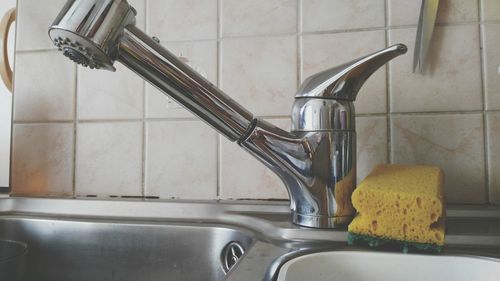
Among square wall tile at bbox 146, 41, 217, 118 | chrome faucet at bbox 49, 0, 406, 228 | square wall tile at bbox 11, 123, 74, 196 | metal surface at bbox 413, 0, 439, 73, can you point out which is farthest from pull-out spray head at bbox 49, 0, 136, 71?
metal surface at bbox 413, 0, 439, 73

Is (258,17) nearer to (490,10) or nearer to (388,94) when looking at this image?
(388,94)

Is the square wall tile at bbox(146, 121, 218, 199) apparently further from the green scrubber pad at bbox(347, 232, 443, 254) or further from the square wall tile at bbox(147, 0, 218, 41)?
the green scrubber pad at bbox(347, 232, 443, 254)

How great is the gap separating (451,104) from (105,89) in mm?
590

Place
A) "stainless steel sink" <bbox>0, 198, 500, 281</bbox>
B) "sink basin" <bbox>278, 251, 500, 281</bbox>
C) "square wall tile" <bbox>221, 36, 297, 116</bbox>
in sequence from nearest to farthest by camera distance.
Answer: "sink basin" <bbox>278, 251, 500, 281</bbox> → "stainless steel sink" <bbox>0, 198, 500, 281</bbox> → "square wall tile" <bbox>221, 36, 297, 116</bbox>

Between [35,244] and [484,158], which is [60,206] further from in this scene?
[484,158]

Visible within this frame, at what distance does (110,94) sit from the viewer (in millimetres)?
597

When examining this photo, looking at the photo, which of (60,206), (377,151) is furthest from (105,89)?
(377,151)

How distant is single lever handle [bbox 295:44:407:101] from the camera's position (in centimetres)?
38

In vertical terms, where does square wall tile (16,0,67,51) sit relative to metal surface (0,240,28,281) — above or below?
above

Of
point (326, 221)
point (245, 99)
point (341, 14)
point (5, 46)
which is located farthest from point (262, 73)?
point (5, 46)

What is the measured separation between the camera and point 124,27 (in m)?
0.35

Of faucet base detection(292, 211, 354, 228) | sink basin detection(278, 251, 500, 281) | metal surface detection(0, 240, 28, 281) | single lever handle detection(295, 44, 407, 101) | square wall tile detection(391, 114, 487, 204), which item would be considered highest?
single lever handle detection(295, 44, 407, 101)

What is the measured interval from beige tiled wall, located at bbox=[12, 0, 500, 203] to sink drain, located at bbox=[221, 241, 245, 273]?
0.11m

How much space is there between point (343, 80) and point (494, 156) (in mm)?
290
